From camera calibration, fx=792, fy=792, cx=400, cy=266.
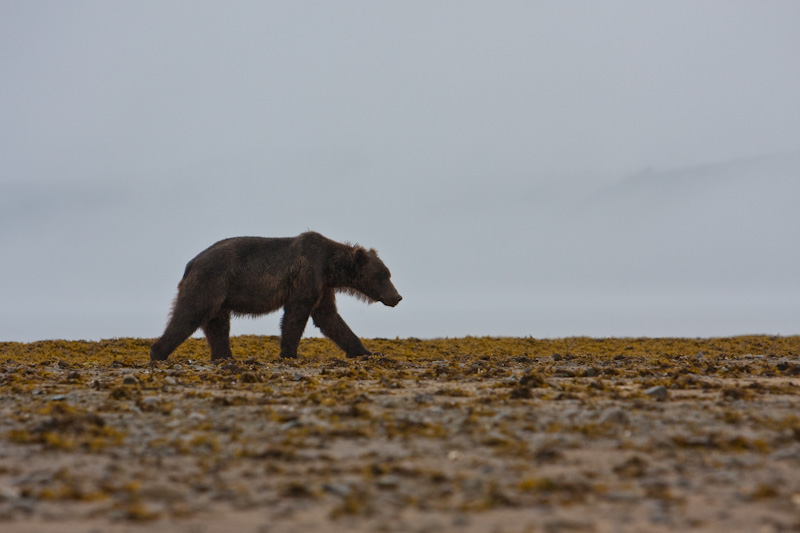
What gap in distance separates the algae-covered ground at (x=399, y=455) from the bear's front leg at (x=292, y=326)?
597cm

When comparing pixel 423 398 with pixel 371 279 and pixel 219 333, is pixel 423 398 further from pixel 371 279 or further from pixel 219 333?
pixel 371 279

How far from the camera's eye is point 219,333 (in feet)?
59.5

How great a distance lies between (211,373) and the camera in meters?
13.0

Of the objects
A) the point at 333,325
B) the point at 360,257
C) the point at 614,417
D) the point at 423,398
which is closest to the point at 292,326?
the point at 333,325

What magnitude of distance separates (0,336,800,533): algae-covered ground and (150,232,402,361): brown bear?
5.38 meters

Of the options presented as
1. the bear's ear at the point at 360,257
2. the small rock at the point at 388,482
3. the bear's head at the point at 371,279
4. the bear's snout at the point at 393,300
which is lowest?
the small rock at the point at 388,482

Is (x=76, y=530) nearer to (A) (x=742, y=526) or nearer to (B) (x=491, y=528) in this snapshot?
(B) (x=491, y=528)

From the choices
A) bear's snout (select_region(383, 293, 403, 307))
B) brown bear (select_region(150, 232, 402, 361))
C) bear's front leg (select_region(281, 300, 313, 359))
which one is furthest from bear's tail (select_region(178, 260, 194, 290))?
bear's snout (select_region(383, 293, 403, 307))

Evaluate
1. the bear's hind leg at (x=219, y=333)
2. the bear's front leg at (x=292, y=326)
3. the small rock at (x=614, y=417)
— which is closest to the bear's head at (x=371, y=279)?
the bear's front leg at (x=292, y=326)

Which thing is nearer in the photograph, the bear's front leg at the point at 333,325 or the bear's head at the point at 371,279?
the bear's front leg at the point at 333,325

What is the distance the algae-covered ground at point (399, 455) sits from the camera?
4.95m

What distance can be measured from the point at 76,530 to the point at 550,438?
4.05 meters

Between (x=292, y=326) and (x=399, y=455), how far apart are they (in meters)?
11.6

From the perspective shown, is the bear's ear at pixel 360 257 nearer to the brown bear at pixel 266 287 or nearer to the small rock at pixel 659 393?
the brown bear at pixel 266 287
